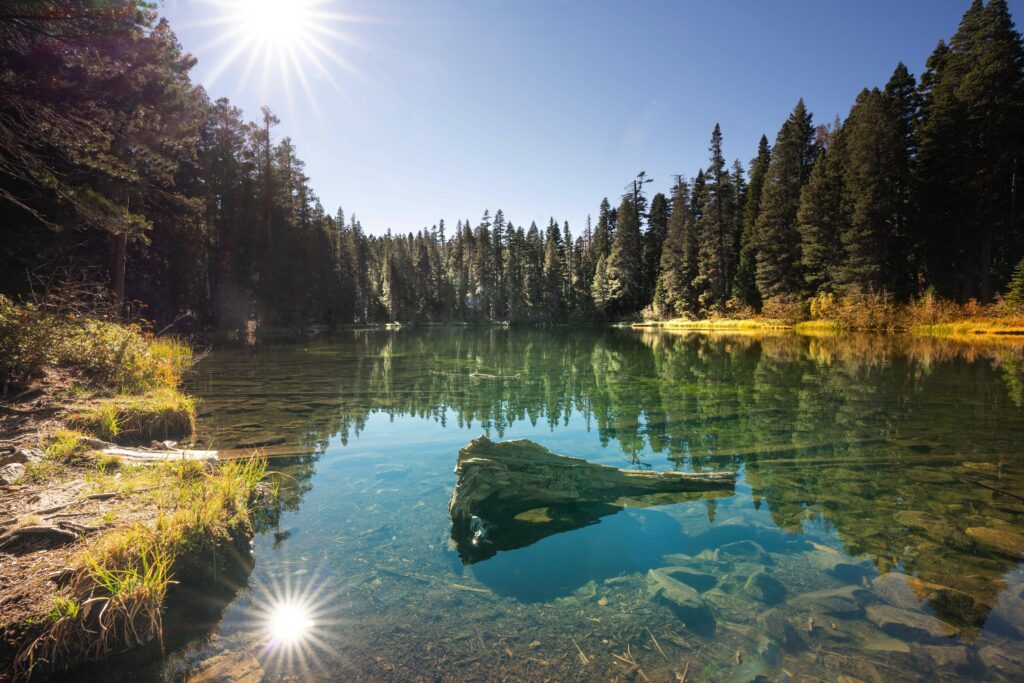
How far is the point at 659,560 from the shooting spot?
4816 mm

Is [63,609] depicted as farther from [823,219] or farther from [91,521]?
[823,219]

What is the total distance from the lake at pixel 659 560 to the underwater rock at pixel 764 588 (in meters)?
0.03

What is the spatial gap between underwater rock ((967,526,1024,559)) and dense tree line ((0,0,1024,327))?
14.2 meters

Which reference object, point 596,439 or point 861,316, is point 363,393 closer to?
point 596,439

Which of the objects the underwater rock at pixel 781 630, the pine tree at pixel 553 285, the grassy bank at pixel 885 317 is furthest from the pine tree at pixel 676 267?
the underwater rock at pixel 781 630

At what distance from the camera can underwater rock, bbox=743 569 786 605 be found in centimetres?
413

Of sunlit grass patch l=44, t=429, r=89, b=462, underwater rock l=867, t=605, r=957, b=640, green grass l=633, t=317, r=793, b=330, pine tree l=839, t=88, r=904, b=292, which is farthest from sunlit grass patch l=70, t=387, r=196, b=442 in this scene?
green grass l=633, t=317, r=793, b=330

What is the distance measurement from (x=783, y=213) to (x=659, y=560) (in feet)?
164

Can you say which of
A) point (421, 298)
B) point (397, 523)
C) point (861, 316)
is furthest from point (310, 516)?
point (421, 298)

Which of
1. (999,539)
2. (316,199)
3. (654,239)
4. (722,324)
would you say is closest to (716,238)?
(722,324)

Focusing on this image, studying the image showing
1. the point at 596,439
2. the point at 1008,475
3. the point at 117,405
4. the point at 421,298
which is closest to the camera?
the point at 1008,475

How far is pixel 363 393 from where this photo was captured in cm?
1483

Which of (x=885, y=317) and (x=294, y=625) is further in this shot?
(x=885, y=317)

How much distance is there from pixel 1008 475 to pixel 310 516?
32.9 ft
